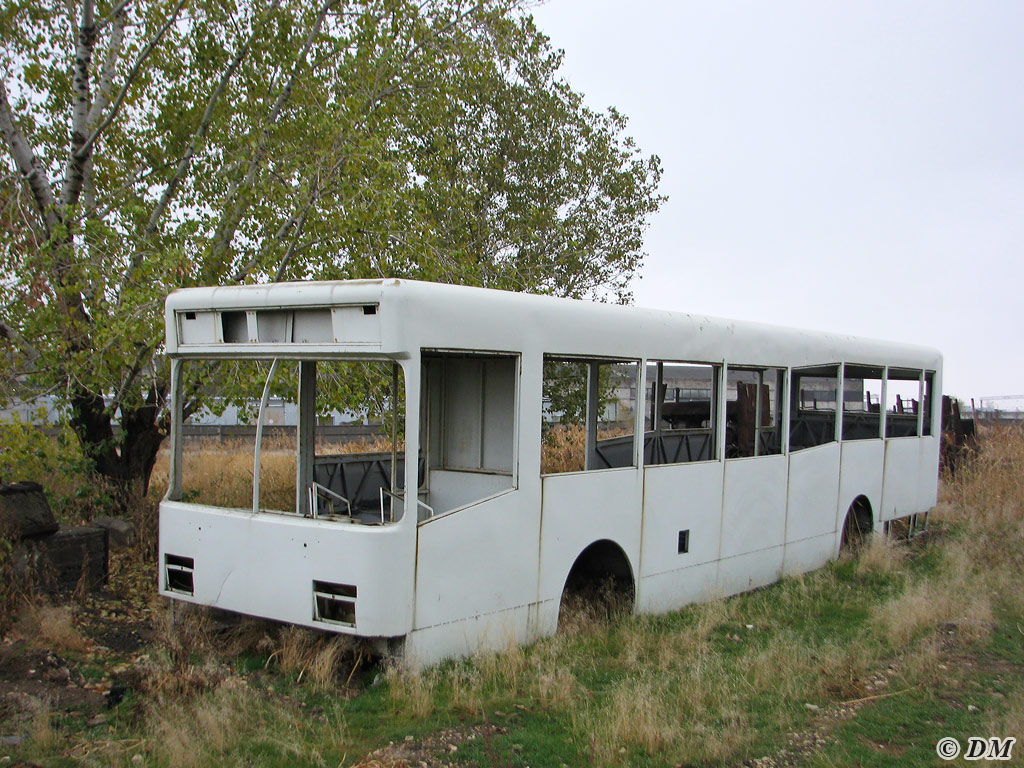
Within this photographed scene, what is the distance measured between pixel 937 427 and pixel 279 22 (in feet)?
34.7

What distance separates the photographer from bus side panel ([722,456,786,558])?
29.6 feet

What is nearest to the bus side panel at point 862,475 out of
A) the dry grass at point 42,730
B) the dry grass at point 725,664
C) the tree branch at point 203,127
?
the dry grass at point 725,664

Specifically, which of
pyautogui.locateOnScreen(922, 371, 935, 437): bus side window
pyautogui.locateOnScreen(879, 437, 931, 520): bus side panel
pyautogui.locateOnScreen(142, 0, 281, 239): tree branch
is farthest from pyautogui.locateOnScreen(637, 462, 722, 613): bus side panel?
pyautogui.locateOnScreen(142, 0, 281, 239): tree branch

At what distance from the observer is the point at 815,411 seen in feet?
36.6

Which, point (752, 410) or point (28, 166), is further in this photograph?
point (28, 166)

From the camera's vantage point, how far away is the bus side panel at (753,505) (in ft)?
29.6

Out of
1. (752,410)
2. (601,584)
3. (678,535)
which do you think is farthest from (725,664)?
(752,410)

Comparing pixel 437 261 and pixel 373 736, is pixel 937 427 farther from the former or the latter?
pixel 373 736

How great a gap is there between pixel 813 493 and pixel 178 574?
22.3 feet

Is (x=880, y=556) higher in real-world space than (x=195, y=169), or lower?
lower

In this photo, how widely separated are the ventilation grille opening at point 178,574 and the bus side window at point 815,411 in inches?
272

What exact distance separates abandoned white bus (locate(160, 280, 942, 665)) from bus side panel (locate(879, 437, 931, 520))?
94 mm

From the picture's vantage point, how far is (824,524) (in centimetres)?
1063

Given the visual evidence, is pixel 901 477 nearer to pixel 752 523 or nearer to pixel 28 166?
pixel 752 523
